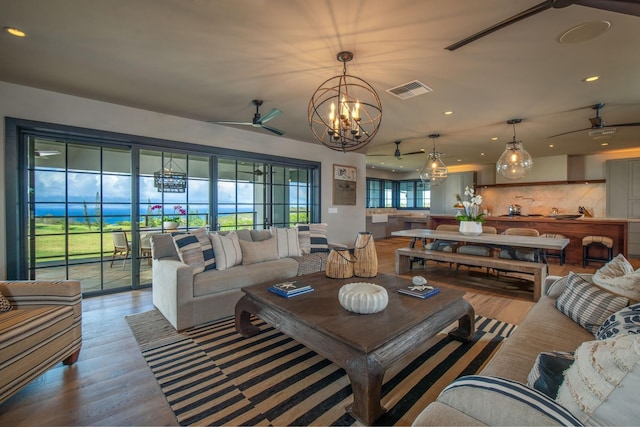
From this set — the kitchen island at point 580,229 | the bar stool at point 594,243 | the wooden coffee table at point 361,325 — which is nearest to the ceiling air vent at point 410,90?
the wooden coffee table at point 361,325

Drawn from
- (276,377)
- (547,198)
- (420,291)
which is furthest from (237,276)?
(547,198)

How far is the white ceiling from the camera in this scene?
6.43 ft

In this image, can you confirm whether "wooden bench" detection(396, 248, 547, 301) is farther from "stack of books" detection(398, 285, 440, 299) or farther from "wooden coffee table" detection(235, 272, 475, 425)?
"stack of books" detection(398, 285, 440, 299)

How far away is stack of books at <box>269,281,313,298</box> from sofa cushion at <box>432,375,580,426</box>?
4.39 feet

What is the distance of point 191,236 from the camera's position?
10.3 ft

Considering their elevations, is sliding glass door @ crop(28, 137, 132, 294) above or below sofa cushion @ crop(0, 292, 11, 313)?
above

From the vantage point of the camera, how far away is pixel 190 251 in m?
3.01

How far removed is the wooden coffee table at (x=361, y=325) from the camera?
Answer: 150 centimetres

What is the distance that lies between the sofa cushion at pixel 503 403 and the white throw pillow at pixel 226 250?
104 inches

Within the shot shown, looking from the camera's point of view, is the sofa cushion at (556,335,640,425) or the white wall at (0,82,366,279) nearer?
the sofa cushion at (556,335,640,425)

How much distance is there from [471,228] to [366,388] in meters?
3.78

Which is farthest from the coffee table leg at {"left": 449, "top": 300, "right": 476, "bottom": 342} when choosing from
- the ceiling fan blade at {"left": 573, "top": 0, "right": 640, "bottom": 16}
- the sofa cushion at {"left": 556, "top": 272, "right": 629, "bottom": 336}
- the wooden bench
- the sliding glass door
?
the sliding glass door

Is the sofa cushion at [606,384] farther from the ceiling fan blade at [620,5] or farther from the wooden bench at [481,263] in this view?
the wooden bench at [481,263]

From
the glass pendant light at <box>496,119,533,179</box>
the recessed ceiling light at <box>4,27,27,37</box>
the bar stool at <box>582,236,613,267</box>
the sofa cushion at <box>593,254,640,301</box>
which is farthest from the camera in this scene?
the bar stool at <box>582,236,613,267</box>
